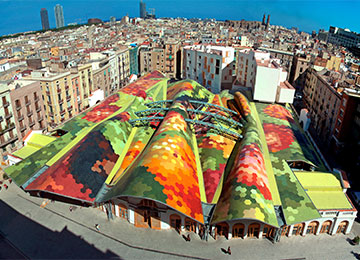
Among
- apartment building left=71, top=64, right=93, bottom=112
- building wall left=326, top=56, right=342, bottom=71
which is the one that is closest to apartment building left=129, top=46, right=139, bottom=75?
apartment building left=71, top=64, right=93, bottom=112

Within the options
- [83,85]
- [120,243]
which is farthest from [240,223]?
[83,85]

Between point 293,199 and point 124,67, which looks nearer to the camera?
point 293,199

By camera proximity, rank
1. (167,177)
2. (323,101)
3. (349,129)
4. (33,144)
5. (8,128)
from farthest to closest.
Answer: (323,101), (349,129), (33,144), (8,128), (167,177)

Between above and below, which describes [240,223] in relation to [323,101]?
below

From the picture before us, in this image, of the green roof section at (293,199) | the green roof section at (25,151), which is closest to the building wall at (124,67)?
the green roof section at (25,151)

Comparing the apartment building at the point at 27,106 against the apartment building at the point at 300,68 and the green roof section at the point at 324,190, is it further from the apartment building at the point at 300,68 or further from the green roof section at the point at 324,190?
the apartment building at the point at 300,68

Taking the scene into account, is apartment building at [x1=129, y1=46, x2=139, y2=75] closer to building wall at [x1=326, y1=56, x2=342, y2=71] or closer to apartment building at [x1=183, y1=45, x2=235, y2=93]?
apartment building at [x1=183, y1=45, x2=235, y2=93]

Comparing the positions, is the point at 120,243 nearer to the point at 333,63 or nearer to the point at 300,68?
the point at 300,68
